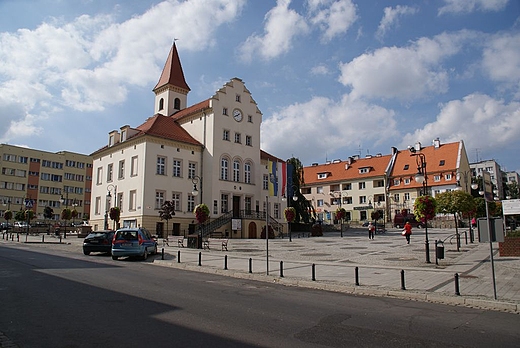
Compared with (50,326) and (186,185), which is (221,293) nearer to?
(50,326)

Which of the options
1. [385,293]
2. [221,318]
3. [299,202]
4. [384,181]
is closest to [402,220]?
[384,181]

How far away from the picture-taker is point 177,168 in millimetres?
47719

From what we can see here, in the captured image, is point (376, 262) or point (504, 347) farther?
point (376, 262)

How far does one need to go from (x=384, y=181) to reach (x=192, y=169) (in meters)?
42.0

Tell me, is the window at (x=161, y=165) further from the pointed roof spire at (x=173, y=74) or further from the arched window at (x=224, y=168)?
the pointed roof spire at (x=173, y=74)

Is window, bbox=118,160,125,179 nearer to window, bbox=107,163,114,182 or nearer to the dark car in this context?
window, bbox=107,163,114,182

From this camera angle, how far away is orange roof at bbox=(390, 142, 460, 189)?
2810 inches

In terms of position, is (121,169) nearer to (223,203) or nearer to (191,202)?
(191,202)

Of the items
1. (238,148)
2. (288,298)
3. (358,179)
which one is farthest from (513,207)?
(358,179)

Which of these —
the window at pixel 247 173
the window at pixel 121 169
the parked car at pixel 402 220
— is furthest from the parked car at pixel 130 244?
the parked car at pixel 402 220

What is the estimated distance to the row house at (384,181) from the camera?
234 feet

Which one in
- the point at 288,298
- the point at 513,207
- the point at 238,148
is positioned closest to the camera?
the point at 288,298

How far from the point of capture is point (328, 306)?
983cm

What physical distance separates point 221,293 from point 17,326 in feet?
17.6
